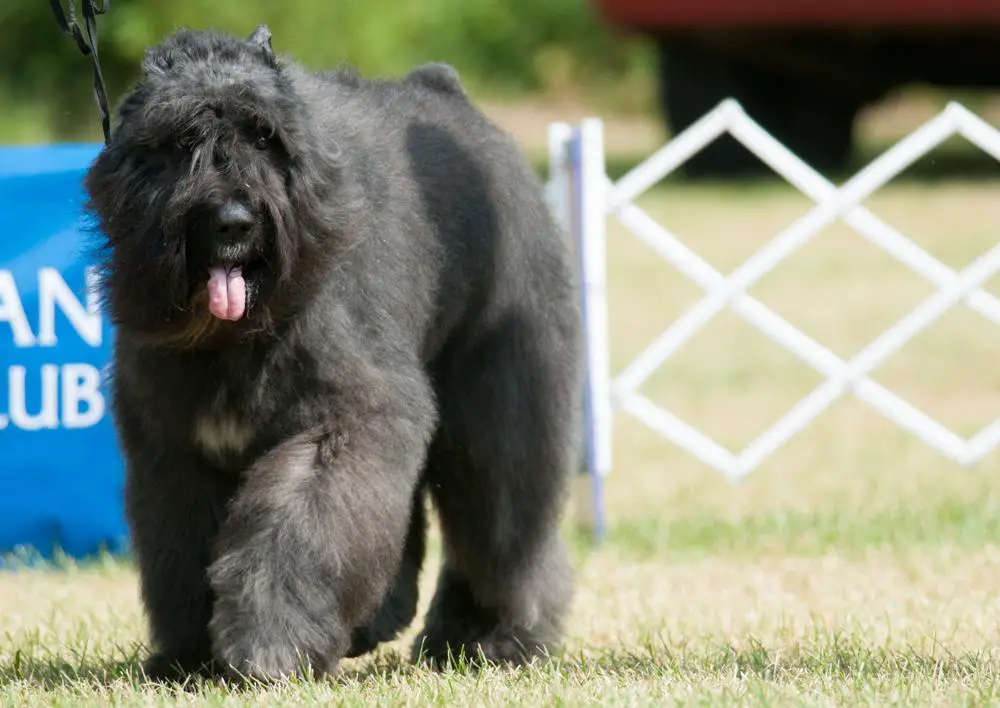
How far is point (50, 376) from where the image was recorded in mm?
6621

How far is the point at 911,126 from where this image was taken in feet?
97.9

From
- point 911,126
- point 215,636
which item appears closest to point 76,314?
point 215,636

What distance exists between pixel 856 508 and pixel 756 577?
134 centimetres

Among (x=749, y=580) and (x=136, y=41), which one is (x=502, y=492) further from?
(x=136, y=41)

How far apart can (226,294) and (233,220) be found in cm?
19

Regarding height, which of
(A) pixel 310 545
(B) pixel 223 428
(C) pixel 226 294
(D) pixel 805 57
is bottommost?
(A) pixel 310 545

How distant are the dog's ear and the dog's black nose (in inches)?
21.7

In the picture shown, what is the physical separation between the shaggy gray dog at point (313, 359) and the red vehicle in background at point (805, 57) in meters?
13.6

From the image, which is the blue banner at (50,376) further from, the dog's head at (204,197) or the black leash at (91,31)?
the dog's head at (204,197)

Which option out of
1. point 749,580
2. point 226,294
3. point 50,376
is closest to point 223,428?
point 226,294

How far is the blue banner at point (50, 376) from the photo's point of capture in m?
6.59

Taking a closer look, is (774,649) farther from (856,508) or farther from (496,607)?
(856,508)

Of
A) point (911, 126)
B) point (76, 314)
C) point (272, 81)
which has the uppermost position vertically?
point (911, 126)

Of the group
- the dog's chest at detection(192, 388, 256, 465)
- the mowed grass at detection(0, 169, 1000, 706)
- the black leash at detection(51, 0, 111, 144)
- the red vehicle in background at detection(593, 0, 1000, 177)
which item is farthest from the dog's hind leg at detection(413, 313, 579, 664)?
the red vehicle in background at detection(593, 0, 1000, 177)
